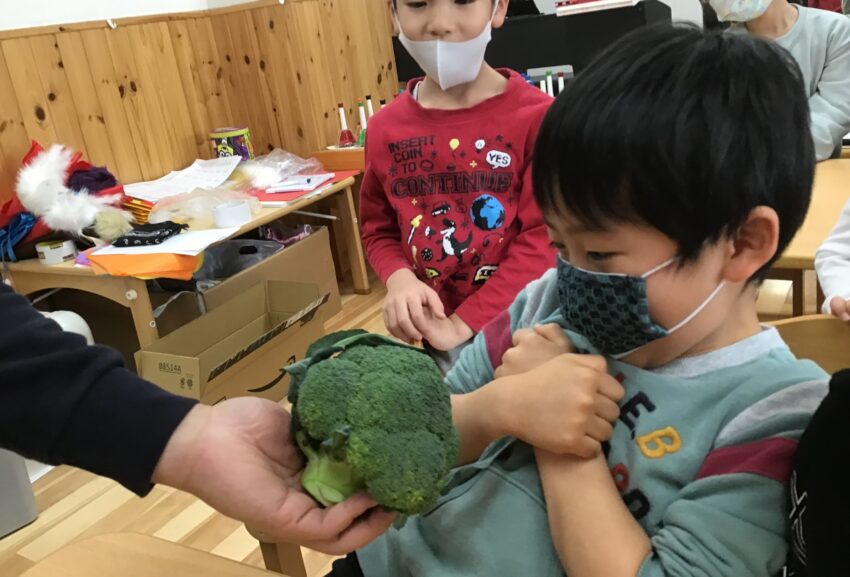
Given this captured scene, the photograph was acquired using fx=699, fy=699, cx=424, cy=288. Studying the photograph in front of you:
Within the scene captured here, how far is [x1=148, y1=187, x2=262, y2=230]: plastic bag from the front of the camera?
2.64 metres

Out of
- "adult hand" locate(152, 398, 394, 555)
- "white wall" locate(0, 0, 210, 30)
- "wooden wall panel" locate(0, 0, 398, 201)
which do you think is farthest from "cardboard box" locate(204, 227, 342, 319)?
"adult hand" locate(152, 398, 394, 555)

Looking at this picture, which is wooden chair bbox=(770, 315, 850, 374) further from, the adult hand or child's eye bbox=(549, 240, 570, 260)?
the adult hand

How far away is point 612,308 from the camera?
2.44ft

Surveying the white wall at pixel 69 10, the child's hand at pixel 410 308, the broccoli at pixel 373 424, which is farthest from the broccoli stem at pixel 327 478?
the white wall at pixel 69 10

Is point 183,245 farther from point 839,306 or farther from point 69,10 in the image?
point 839,306

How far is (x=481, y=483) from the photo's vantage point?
2.67 ft

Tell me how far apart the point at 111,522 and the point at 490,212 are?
1.55 m

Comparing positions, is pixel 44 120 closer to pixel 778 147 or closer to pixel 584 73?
pixel 584 73

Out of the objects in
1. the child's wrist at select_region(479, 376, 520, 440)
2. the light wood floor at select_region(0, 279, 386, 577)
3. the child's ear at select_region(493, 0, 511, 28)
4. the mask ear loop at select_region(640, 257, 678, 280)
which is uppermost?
the child's ear at select_region(493, 0, 511, 28)

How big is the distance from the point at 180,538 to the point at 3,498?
1.84 ft

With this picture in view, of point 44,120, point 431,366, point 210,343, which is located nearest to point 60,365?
point 431,366

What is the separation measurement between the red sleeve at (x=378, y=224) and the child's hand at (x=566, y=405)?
736mm

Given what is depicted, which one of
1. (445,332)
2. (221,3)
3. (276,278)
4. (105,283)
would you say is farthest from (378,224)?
(221,3)

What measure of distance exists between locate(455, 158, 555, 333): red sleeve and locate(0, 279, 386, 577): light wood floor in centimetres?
89
